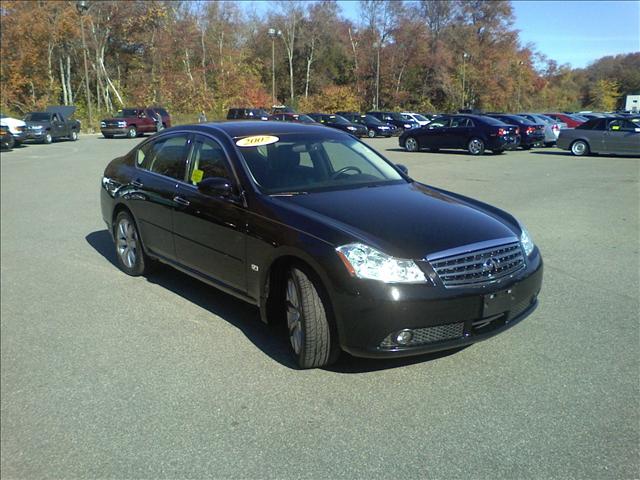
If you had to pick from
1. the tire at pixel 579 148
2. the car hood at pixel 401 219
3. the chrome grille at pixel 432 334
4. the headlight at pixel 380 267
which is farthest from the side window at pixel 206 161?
the tire at pixel 579 148

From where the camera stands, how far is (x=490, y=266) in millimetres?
3471

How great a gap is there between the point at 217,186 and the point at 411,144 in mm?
20529

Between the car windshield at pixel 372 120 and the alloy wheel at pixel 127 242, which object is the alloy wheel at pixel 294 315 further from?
the car windshield at pixel 372 120

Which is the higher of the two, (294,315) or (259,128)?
(259,128)

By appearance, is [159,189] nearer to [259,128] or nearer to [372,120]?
[259,128]

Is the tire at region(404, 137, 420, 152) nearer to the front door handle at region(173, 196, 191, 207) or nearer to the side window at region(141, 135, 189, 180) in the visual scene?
the side window at region(141, 135, 189, 180)

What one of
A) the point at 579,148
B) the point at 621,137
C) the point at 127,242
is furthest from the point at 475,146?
the point at 127,242

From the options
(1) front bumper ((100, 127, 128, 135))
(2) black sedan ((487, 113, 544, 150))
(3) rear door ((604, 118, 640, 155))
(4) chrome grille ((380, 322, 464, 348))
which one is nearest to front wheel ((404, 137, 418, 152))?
(2) black sedan ((487, 113, 544, 150))

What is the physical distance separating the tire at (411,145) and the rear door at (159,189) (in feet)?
62.4

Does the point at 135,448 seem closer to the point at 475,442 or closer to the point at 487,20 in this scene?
the point at 475,442

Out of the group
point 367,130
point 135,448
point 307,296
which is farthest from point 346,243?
point 367,130

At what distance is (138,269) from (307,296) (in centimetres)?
284

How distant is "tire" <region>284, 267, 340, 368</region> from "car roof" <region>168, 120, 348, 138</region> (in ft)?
5.31

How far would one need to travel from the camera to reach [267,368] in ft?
12.3
